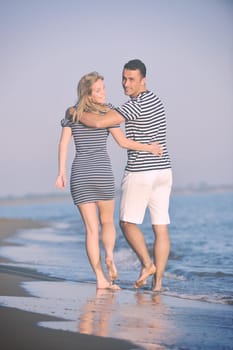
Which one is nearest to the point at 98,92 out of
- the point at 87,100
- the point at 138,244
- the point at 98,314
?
the point at 87,100

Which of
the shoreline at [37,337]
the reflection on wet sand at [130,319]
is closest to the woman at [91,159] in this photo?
the reflection on wet sand at [130,319]

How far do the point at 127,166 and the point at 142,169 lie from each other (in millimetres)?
114

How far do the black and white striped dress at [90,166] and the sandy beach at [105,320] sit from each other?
508 millimetres

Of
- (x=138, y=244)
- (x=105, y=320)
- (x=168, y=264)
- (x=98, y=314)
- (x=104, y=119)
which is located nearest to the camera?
(x=105, y=320)

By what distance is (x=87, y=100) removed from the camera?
15.5 feet

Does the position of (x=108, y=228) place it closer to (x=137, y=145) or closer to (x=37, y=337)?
(x=137, y=145)

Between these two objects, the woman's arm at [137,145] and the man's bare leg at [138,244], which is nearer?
the woman's arm at [137,145]

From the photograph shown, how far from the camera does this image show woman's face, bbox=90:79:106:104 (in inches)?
185

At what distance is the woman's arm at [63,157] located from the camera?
463cm

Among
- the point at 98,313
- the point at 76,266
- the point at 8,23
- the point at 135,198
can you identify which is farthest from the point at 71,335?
the point at 8,23

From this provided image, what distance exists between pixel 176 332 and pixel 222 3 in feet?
11.4

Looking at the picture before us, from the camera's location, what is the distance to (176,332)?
332cm

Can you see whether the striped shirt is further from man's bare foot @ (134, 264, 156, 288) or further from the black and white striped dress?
man's bare foot @ (134, 264, 156, 288)

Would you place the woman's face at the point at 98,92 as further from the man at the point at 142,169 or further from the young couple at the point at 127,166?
the man at the point at 142,169
